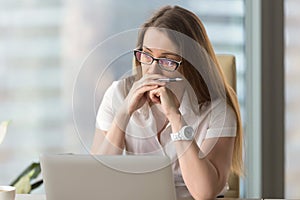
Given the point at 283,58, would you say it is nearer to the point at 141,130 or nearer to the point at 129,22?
the point at 129,22

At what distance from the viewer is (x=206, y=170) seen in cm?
125

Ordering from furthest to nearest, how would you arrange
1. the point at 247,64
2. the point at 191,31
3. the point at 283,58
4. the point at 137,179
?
the point at 247,64
the point at 283,58
the point at 191,31
the point at 137,179

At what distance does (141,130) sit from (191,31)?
238 mm

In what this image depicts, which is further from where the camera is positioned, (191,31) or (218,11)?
(218,11)

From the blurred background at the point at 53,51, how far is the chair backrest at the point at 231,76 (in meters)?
0.70

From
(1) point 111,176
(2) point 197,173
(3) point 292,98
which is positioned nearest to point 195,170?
(2) point 197,173

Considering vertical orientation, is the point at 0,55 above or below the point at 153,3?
below

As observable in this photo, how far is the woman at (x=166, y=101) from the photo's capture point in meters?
1.11

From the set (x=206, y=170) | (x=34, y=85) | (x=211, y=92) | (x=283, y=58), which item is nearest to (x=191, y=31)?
(x=211, y=92)

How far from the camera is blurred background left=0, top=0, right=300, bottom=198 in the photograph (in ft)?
8.91

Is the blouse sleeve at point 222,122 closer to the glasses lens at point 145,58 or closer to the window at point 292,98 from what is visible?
the glasses lens at point 145,58

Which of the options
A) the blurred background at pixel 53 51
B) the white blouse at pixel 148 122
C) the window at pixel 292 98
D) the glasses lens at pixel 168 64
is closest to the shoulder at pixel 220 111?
the white blouse at pixel 148 122

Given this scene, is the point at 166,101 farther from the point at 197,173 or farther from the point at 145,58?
the point at 197,173

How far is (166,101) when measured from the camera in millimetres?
1130
